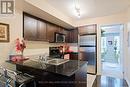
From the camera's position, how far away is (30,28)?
9.71 ft

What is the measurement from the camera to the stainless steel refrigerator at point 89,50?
4.75 metres

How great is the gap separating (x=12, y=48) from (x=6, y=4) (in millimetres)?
926

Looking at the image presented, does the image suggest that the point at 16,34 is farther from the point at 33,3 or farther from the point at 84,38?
the point at 84,38

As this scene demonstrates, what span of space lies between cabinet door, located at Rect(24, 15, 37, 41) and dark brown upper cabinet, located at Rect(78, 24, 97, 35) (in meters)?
2.49

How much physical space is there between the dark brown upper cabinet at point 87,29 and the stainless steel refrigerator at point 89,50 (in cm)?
14

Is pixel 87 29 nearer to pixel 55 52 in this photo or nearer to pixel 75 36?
pixel 75 36

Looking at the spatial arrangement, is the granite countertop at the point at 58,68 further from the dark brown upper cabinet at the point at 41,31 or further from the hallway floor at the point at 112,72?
the hallway floor at the point at 112,72

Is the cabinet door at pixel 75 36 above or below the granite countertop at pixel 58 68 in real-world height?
above

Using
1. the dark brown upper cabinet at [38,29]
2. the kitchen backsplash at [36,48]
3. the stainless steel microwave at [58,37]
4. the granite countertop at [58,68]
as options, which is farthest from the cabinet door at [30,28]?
the stainless steel microwave at [58,37]

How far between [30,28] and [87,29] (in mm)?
2744

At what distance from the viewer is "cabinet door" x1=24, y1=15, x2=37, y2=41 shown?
2826mm

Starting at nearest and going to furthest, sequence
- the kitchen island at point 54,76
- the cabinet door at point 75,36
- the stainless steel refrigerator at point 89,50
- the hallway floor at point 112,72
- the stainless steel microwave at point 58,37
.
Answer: the kitchen island at point 54,76 < the stainless steel microwave at point 58,37 < the hallway floor at point 112,72 < the stainless steel refrigerator at point 89,50 < the cabinet door at point 75,36

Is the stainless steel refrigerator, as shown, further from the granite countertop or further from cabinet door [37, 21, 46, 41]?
the granite countertop

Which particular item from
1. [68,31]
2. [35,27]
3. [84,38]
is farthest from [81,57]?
[35,27]
